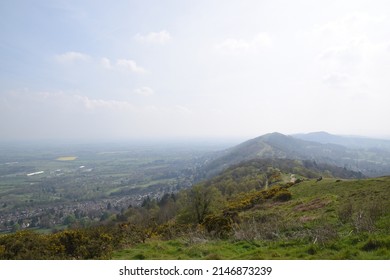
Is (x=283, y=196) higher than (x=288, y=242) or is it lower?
lower

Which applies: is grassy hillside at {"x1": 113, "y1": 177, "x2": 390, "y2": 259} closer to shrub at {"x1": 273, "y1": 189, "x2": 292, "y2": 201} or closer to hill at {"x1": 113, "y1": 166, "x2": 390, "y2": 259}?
hill at {"x1": 113, "y1": 166, "x2": 390, "y2": 259}

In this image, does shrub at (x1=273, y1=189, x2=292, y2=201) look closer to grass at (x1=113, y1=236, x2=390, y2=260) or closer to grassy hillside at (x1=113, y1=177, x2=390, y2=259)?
grassy hillside at (x1=113, y1=177, x2=390, y2=259)

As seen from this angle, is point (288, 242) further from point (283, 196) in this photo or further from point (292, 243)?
point (283, 196)

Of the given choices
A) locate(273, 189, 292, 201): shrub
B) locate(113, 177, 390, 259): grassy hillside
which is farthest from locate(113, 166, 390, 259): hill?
locate(273, 189, 292, 201): shrub

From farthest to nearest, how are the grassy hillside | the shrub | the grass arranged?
the shrub, the grassy hillside, the grass

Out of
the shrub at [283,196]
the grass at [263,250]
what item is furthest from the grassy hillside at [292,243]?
the shrub at [283,196]

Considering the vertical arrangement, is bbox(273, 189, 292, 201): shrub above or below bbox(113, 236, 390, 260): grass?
below

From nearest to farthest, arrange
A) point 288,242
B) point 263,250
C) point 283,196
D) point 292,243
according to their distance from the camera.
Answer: point 263,250 < point 292,243 < point 288,242 < point 283,196

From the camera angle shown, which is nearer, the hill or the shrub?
the hill

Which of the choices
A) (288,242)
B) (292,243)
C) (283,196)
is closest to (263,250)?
(288,242)

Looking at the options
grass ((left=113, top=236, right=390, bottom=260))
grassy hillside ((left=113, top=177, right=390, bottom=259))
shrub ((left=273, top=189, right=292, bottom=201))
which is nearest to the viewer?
grass ((left=113, top=236, right=390, bottom=260))

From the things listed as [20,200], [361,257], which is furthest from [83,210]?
[361,257]
